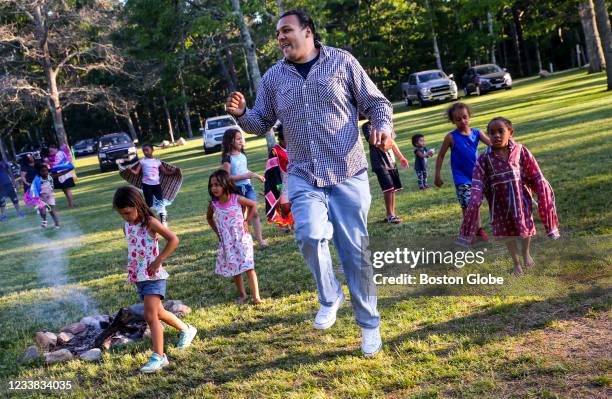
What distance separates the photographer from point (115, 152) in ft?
96.4

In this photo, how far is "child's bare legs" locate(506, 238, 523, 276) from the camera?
464 centimetres

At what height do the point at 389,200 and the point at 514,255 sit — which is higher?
the point at 389,200

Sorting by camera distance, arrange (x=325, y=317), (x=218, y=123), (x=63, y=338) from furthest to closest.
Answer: (x=218, y=123), (x=63, y=338), (x=325, y=317)

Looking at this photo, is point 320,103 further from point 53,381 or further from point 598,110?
point 598,110

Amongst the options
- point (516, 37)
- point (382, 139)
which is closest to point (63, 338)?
point (382, 139)

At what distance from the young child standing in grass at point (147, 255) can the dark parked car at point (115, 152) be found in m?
24.9

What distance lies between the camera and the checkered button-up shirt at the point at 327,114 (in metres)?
→ 3.76

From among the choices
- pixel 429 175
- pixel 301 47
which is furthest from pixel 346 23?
pixel 301 47

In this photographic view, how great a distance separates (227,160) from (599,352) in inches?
191

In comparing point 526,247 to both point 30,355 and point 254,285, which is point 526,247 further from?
point 30,355

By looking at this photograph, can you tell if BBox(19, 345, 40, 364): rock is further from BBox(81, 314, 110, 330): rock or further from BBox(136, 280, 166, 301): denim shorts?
BBox(136, 280, 166, 301): denim shorts

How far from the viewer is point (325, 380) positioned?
146 inches

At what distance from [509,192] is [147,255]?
9.14ft

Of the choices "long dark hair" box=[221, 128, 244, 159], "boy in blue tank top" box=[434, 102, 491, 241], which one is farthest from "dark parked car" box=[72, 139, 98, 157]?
"boy in blue tank top" box=[434, 102, 491, 241]
